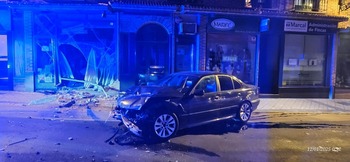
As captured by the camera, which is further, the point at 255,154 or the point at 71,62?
the point at 71,62

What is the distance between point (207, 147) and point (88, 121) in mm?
3951

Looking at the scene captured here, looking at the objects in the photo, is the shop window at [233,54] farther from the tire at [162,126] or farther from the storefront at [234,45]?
the tire at [162,126]

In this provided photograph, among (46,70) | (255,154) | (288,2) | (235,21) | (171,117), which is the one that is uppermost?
(288,2)

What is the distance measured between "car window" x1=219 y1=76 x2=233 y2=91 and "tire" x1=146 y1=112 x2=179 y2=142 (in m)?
1.95

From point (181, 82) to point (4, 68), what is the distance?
34.5ft

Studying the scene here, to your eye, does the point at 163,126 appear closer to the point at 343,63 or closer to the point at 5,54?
the point at 5,54

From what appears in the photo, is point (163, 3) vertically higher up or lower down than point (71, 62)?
higher up

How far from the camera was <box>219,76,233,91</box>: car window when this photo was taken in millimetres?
8164

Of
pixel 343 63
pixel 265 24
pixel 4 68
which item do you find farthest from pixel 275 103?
pixel 4 68

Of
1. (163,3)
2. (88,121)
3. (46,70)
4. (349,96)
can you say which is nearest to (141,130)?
(88,121)

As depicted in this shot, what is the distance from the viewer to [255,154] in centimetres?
587

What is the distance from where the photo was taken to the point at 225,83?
8.32 metres

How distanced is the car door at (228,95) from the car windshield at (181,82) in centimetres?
93

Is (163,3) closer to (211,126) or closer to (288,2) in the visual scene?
(288,2)
